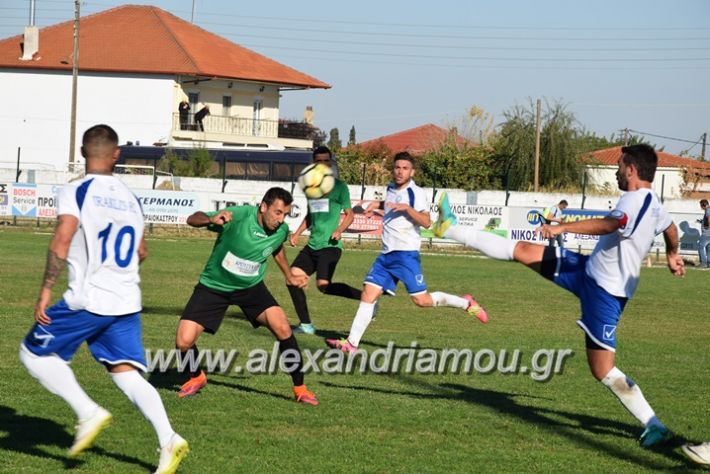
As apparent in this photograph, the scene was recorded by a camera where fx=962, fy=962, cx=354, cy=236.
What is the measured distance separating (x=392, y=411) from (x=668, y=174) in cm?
5644

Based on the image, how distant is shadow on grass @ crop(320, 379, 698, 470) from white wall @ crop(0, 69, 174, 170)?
159ft

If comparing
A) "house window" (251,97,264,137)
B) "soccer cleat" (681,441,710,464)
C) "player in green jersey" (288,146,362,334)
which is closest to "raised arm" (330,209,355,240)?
"player in green jersey" (288,146,362,334)

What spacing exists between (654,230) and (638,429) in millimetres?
1666

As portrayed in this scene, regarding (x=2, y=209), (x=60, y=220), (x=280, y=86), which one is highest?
(x=280, y=86)

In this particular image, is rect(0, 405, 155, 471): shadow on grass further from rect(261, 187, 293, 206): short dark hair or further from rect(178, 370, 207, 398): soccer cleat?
rect(261, 187, 293, 206): short dark hair

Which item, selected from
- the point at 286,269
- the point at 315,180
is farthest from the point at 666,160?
the point at 286,269

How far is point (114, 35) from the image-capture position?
59.7m

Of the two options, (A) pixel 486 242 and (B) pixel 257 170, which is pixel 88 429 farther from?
(B) pixel 257 170

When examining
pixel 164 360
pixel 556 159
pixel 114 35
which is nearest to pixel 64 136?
pixel 114 35

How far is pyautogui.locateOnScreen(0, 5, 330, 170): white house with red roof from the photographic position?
5550cm

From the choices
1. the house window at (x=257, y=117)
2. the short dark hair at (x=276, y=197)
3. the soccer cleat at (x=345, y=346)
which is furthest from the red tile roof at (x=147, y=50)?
the short dark hair at (x=276, y=197)

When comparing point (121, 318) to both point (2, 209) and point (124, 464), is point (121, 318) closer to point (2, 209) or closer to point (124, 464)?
point (124, 464)

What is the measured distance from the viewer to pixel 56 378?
5.70 meters

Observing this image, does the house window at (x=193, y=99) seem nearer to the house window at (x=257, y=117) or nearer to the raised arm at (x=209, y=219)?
the house window at (x=257, y=117)
